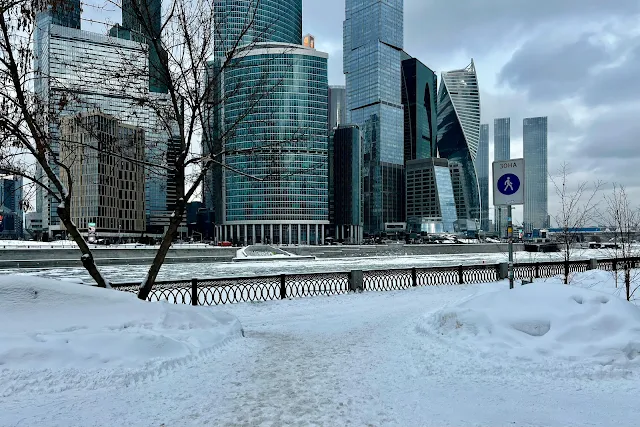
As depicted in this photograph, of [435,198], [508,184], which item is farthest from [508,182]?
[435,198]

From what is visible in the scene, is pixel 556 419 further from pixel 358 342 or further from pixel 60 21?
pixel 60 21

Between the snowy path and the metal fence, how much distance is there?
7790 mm

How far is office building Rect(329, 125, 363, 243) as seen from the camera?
17025cm

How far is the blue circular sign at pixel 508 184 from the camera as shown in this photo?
33.8 feet

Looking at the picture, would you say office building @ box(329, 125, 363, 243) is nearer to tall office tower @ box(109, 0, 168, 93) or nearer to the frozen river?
the frozen river

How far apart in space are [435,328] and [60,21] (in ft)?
34.7

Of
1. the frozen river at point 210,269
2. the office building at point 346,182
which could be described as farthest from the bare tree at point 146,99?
the office building at point 346,182

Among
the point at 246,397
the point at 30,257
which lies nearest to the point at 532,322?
the point at 246,397

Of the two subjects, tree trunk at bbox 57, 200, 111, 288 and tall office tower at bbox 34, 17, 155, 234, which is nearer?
tall office tower at bbox 34, 17, 155, 234

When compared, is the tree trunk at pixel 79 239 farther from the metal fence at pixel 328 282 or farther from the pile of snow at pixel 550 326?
the pile of snow at pixel 550 326

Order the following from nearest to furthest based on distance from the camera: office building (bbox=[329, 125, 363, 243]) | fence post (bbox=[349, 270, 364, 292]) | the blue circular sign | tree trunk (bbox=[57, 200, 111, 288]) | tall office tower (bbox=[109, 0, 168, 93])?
tree trunk (bbox=[57, 200, 111, 288]) < tall office tower (bbox=[109, 0, 168, 93]) < the blue circular sign < fence post (bbox=[349, 270, 364, 292]) < office building (bbox=[329, 125, 363, 243])

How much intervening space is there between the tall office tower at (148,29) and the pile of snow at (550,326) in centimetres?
902

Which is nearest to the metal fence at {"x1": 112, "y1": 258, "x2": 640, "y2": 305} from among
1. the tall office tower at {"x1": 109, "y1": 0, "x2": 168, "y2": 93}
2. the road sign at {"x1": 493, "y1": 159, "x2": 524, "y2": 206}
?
the road sign at {"x1": 493, "y1": 159, "x2": 524, "y2": 206}

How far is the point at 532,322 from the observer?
709 centimetres
